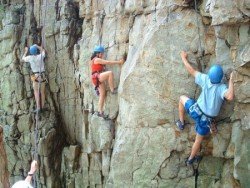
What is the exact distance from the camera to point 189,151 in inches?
467

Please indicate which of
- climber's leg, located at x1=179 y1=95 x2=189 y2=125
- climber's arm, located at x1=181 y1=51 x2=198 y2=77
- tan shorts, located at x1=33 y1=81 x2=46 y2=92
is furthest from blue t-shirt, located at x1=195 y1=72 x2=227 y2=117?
tan shorts, located at x1=33 y1=81 x2=46 y2=92

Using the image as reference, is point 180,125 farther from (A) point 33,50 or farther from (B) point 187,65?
(A) point 33,50

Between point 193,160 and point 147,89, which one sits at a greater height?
point 147,89

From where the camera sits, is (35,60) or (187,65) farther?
(35,60)

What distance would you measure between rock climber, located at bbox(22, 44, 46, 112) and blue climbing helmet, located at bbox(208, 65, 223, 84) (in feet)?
28.1

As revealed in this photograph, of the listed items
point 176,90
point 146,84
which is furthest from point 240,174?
point 146,84

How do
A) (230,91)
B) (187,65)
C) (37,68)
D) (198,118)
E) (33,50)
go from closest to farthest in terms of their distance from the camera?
(230,91)
(198,118)
(187,65)
(33,50)
(37,68)

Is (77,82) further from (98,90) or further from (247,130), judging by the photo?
(247,130)

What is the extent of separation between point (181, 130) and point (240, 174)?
1.98 metres

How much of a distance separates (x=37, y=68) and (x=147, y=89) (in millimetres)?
7185

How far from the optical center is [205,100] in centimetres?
1073

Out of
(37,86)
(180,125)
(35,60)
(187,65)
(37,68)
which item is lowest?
(37,86)

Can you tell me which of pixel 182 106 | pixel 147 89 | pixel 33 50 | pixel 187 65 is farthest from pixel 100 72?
pixel 33 50

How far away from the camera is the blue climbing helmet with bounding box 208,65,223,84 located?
10.3m
